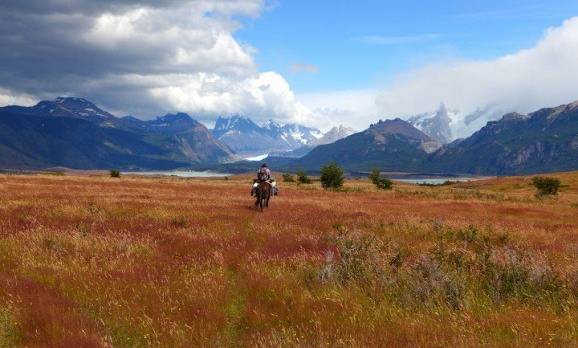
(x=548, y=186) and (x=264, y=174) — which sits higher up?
(x=264, y=174)

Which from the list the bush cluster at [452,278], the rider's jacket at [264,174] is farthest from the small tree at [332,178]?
the bush cluster at [452,278]

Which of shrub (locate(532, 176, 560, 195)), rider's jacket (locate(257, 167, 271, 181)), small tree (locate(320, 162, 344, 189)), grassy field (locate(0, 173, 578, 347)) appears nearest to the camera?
grassy field (locate(0, 173, 578, 347))

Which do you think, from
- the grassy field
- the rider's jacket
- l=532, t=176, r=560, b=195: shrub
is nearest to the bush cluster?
the grassy field

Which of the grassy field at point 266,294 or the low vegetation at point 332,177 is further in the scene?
the low vegetation at point 332,177

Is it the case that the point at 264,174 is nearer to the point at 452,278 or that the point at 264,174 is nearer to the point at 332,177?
the point at 452,278

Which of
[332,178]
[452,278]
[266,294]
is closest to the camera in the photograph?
[266,294]

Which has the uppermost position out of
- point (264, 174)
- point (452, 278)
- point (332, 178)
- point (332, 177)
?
point (264, 174)

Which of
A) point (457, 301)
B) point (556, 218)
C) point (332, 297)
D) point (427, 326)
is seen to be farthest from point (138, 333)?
point (556, 218)

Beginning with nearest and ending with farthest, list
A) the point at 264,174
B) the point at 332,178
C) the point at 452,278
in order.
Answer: the point at 452,278 < the point at 264,174 < the point at 332,178

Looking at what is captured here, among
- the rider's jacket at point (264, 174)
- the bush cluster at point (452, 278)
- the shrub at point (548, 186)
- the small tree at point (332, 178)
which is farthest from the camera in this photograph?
the shrub at point (548, 186)

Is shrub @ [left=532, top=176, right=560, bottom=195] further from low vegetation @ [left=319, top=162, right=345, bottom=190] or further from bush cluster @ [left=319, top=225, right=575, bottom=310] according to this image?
bush cluster @ [left=319, top=225, right=575, bottom=310]

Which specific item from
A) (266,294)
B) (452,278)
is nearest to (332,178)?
(452,278)

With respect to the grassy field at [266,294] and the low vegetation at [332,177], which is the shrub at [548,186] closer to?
the low vegetation at [332,177]

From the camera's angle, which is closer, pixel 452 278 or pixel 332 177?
pixel 452 278
